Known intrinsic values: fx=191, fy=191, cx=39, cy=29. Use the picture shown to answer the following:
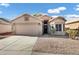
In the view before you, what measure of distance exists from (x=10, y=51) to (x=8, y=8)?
174 centimetres

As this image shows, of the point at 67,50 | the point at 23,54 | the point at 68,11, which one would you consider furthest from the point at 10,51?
the point at 68,11

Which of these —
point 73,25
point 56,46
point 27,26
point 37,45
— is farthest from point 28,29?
point 73,25

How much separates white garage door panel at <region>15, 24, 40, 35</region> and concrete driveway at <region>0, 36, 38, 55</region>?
27cm

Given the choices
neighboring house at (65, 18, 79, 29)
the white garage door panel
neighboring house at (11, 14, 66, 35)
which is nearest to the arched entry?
neighboring house at (11, 14, 66, 35)

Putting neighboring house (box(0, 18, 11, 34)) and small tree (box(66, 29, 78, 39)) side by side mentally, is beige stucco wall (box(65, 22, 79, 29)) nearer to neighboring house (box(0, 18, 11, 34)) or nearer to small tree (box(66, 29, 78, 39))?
small tree (box(66, 29, 78, 39))

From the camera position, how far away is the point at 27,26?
29.3 ft

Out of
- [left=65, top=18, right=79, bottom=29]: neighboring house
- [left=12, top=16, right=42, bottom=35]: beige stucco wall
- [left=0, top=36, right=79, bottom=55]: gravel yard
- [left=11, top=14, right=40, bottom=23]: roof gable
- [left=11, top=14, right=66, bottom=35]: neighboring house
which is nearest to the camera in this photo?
[left=0, top=36, right=79, bottom=55]: gravel yard

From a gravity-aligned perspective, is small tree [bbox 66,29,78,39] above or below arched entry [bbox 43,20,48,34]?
below

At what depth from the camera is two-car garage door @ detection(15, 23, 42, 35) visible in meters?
8.52

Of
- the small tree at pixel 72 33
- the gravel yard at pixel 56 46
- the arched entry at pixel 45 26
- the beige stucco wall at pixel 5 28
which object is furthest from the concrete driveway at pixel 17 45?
the small tree at pixel 72 33

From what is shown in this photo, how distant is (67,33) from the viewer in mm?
→ 8008

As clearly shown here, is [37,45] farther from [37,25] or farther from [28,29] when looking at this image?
[37,25]

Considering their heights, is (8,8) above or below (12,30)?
above
